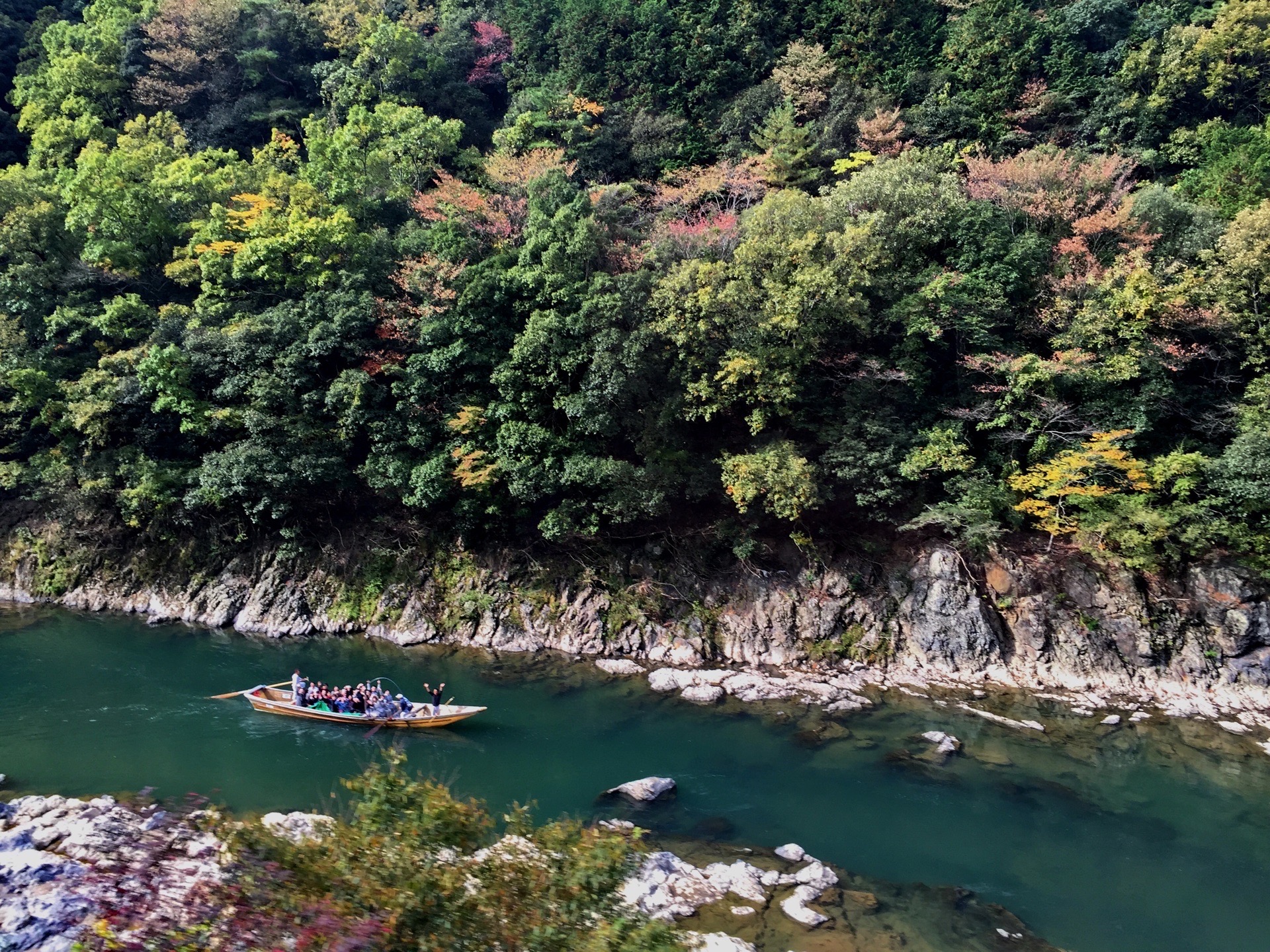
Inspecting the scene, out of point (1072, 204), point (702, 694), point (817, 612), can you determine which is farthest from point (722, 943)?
point (1072, 204)

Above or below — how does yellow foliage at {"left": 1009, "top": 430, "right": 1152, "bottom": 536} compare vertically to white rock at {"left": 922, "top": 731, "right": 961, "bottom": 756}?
above

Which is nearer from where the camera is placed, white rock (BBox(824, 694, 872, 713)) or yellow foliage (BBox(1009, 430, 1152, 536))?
white rock (BBox(824, 694, 872, 713))

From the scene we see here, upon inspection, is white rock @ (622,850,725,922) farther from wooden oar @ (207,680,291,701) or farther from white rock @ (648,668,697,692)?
wooden oar @ (207,680,291,701)

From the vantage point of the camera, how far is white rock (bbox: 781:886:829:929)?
11.1 m

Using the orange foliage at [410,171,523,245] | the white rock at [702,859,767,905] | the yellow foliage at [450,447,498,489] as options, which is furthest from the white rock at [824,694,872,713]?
the orange foliage at [410,171,523,245]

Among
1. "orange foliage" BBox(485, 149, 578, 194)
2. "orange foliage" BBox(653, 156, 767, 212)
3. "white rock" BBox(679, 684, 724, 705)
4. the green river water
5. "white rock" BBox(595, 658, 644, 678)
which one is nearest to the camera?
the green river water

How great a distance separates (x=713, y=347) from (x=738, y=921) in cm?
1346

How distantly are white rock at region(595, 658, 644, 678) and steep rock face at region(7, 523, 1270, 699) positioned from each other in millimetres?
402

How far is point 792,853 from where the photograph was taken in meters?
12.9

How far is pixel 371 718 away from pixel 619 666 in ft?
21.7

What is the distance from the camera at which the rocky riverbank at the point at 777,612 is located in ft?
61.1

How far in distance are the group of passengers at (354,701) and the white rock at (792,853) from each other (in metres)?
9.07

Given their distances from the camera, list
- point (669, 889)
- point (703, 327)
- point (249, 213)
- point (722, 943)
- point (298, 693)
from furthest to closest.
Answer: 1. point (249, 213)
2. point (703, 327)
3. point (298, 693)
4. point (669, 889)
5. point (722, 943)

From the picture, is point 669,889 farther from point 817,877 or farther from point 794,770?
point 794,770
